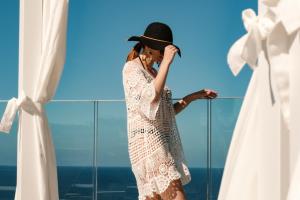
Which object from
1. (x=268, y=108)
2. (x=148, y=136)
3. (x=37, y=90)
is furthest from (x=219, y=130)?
(x=268, y=108)

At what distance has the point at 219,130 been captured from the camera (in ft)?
17.5

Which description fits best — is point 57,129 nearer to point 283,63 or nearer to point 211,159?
point 211,159

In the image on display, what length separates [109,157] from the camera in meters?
5.87

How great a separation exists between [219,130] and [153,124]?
92.2 inches

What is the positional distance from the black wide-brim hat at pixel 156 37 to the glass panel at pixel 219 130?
2.04m

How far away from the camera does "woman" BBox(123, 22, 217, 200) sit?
2.96 m

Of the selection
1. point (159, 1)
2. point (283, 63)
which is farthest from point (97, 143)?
point (159, 1)

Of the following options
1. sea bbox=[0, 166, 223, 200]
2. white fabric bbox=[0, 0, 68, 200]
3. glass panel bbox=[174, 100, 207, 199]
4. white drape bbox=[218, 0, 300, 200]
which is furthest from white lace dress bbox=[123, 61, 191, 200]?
glass panel bbox=[174, 100, 207, 199]

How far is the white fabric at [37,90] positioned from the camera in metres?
3.53

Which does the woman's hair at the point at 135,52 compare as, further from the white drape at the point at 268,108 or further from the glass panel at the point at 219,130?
the glass panel at the point at 219,130

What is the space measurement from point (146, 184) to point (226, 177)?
124cm

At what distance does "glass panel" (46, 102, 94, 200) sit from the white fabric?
2004 millimetres

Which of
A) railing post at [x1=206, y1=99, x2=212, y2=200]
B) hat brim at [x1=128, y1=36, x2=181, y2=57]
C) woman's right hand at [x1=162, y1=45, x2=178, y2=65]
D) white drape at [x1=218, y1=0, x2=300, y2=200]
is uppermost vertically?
hat brim at [x1=128, y1=36, x2=181, y2=57]

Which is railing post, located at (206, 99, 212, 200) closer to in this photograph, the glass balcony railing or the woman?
the glass balcony railing
